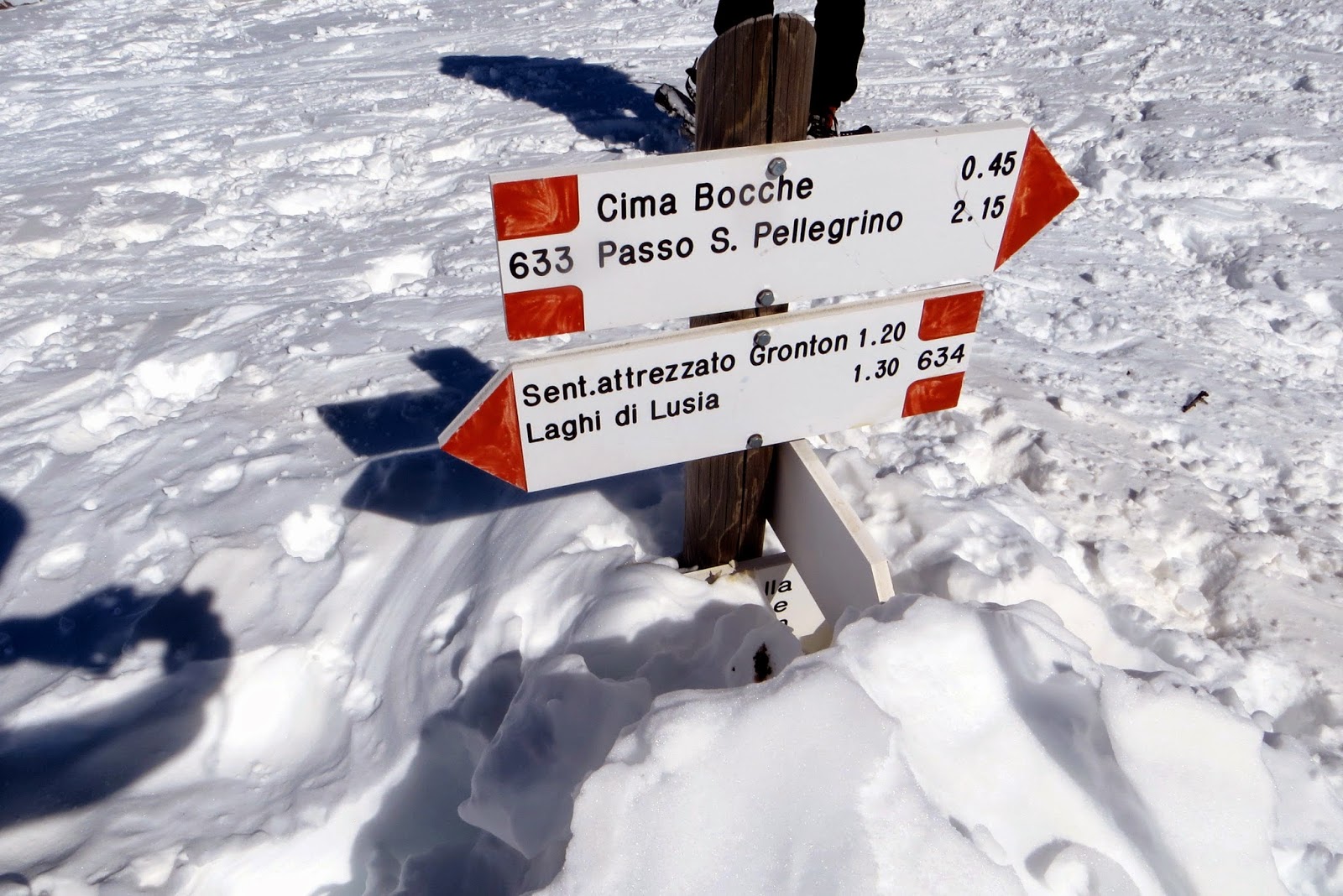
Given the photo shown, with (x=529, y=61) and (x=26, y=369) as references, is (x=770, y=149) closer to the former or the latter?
(x=26, y=369)

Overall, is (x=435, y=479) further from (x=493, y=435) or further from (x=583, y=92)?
(x=583, y=92)

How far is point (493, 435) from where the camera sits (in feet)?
5.21

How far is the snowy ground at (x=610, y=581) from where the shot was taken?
132cm

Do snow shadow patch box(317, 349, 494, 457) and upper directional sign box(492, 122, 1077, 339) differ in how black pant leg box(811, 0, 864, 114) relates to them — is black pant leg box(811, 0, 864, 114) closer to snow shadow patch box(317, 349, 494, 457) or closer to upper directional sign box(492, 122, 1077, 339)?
snow shadow patch box(317, 349, 494, 457)

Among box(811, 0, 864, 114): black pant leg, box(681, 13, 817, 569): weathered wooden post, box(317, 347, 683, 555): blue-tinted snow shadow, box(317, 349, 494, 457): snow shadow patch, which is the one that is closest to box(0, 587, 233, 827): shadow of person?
box(317, 347, 683, 555): blue-tinted snow shadow

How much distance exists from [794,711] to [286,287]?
3610 millimetres

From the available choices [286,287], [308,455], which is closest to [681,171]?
[308,455]

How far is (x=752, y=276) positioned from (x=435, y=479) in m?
1.50

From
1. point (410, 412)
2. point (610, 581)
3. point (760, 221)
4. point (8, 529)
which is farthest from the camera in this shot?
point (410, 412)

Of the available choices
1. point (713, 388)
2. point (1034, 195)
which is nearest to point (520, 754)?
point (713, 388)

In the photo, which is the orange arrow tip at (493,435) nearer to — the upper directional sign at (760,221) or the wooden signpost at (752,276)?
the wooden signpost at (752,276)

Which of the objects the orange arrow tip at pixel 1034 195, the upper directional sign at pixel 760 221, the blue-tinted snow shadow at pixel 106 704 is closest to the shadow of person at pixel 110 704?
the blue-tinted snow shadow at pixel 106 704

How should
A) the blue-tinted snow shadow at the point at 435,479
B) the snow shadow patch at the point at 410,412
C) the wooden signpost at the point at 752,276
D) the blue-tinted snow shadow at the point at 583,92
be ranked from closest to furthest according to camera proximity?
the wooden signpost at the point at 752,276, the blue-tinted snow shadow at the point at 435,479, the snow shadow patch at the point at 410,412, the blue-tinted snow shadow at the point at 583,92

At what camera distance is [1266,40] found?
631cm
